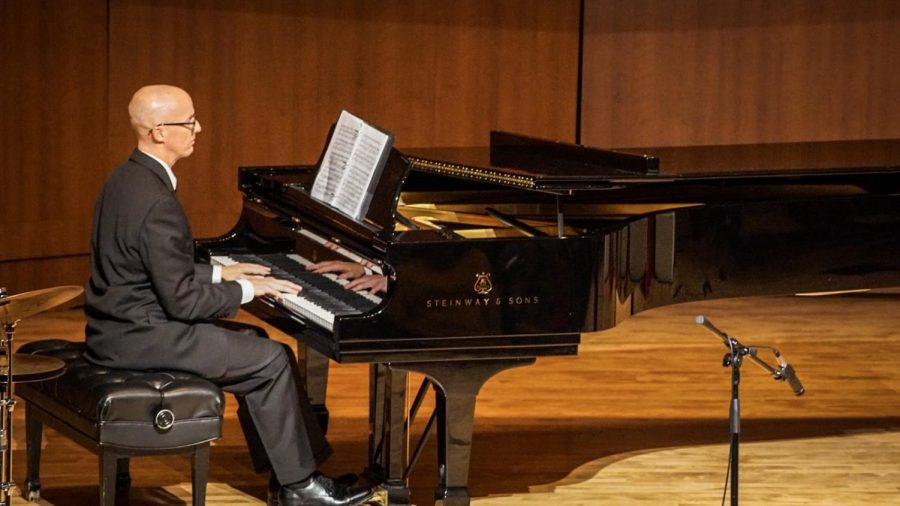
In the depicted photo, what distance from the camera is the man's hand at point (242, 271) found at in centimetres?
Result: 404

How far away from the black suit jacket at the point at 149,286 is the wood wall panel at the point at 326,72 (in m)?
3.70

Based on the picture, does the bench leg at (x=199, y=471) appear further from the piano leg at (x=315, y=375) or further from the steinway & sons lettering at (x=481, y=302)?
the piano leg at (x=315, y=375)

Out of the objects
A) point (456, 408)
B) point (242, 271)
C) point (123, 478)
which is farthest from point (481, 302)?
point (123, 478)

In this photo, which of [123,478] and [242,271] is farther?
[123,478]

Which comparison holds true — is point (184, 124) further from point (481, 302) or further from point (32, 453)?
point (32, 453)

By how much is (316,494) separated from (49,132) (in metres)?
3.84

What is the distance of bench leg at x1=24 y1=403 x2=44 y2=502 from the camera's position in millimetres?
4207

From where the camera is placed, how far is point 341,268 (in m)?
4.08

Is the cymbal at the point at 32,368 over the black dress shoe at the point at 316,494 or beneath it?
over

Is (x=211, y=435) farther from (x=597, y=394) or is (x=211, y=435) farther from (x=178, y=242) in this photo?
(x=597, y=394)

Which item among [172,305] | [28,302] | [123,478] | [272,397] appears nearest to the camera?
[28,302]

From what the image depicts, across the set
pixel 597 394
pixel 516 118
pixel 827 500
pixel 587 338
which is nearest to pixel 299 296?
pixel 827 500

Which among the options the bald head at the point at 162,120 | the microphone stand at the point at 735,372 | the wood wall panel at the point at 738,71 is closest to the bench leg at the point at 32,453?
the bald head at the point at 162,120

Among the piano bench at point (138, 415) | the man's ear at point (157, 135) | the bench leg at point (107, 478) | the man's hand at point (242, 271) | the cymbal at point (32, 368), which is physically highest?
the man's ear at point (157, 135)
